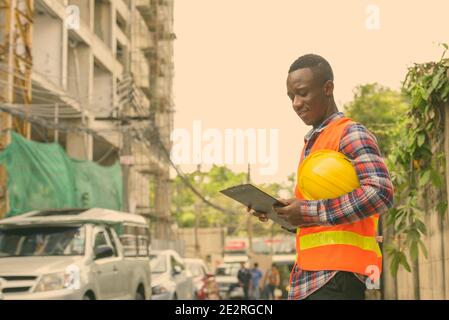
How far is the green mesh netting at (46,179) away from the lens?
53.7 ft

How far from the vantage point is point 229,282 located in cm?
3091

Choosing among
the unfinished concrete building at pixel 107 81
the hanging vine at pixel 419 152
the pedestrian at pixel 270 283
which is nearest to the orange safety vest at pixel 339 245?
the hanging vine at pixel 419 152

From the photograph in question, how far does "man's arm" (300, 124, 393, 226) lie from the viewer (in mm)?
2678

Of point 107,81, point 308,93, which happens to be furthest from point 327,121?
point 107,81

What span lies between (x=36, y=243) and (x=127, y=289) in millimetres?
2580

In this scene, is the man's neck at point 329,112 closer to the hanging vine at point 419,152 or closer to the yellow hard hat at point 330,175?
the yellow hard hat at point 330,175

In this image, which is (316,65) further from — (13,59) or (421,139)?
(13,59)

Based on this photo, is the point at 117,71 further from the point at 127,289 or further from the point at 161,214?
the point at 127,289

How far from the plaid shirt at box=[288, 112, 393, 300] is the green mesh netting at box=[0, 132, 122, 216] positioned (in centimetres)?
1401

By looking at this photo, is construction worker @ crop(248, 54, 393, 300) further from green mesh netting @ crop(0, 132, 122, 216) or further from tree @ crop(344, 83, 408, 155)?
tree @ crop(344, 83, 408, 155)

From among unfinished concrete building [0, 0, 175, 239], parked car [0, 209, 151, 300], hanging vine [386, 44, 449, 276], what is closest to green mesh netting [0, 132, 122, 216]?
unfinished concrete building [0, 0, 175, 239]

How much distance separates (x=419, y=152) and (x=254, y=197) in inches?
175

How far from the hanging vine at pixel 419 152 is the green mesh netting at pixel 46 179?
33.7ft

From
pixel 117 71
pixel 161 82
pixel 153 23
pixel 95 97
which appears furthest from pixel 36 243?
pixel 161 82
